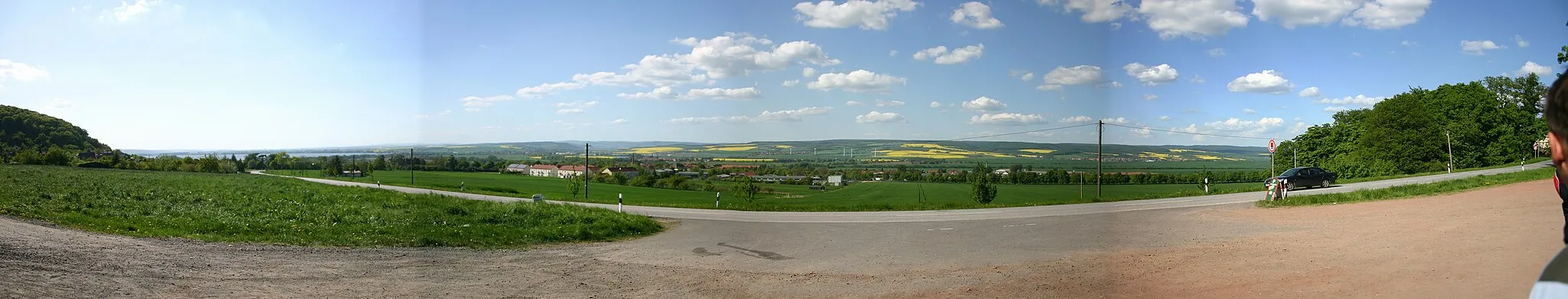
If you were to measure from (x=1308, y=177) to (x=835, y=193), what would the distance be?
14.0 meters

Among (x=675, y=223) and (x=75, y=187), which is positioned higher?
(x=75, y=187)

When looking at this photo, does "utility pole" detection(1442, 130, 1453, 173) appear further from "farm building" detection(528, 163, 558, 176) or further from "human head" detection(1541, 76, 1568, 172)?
"human head" detection(1541, 76, 1568, 172)

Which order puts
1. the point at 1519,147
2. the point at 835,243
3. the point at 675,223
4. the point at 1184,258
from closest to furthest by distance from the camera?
the point at 1184,258 → the point at 835,243 → the point at 675,223 → the point at 1519,147

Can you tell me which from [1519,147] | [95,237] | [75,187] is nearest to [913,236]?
[95,237]

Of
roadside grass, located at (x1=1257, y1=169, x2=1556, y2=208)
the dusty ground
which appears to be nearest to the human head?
the dusty ground

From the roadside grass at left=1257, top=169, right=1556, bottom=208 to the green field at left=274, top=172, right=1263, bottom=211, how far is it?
3.34m

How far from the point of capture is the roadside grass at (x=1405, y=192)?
12.3 metres

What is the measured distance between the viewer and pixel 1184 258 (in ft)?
19.9

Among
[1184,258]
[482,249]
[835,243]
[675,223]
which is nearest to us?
[1184,258]

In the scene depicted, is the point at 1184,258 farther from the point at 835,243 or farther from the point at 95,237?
the point at 95,237

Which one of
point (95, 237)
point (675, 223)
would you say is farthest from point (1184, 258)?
point (95, 237)

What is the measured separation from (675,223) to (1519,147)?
22.0 metres

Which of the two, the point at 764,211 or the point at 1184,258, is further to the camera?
the point at 764,211

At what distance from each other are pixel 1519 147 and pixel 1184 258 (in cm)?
2054
